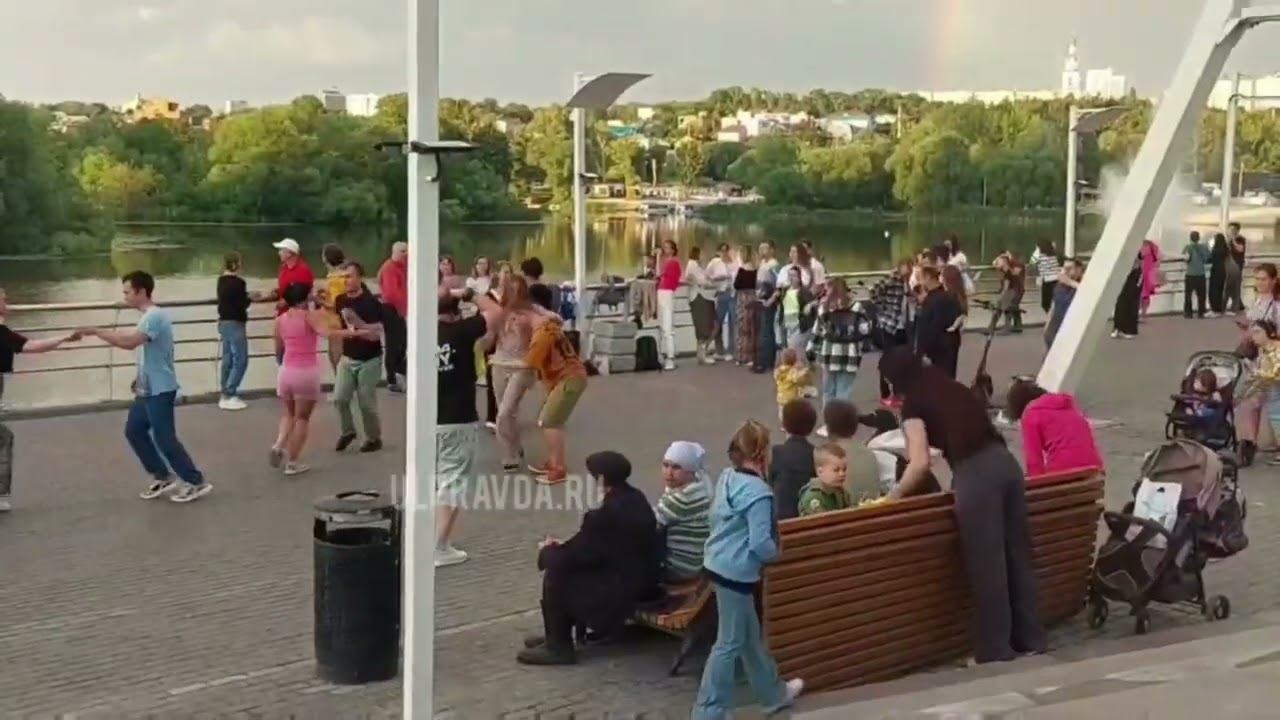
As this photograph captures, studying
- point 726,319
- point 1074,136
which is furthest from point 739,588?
point 1074,136

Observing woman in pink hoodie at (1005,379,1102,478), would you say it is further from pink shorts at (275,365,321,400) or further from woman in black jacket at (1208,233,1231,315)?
woman in black jacket at (1208,233,1231,315)

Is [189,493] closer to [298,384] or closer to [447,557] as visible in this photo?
[298,384]

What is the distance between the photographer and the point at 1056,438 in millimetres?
7418

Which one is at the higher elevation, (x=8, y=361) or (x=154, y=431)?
(x=8, y=361)

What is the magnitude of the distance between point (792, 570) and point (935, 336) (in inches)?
328

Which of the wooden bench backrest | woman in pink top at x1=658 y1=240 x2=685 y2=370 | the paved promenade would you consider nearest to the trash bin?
the paved promenade

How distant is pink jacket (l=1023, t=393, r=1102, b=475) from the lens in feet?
24.2

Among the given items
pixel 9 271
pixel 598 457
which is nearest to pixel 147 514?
pixel 598 457

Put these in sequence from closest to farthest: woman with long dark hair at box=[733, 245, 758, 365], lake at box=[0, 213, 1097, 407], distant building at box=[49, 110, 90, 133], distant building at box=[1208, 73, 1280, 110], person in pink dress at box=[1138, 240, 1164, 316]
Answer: woman with long dark hair at box=[733, 245, 758, 365]
lake at box=[0, 213, 1097, 407]
person in pink dress at box=[1138, 240, 1164, 316]
distant building at box=[1208, 73, 1280, 110]
distant building at box=[49, 110, 90, 133]

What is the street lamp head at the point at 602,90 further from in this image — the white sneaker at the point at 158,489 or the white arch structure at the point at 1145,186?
the white sneaker at the point at 158,489

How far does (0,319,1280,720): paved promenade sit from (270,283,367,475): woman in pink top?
21 cm

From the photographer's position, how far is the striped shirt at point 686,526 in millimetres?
6430

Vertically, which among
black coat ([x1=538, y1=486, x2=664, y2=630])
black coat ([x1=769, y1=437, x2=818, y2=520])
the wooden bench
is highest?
black coat ([x1=769, y1=437, x2=818, y2=520])

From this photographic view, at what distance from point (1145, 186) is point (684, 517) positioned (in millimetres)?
6591
